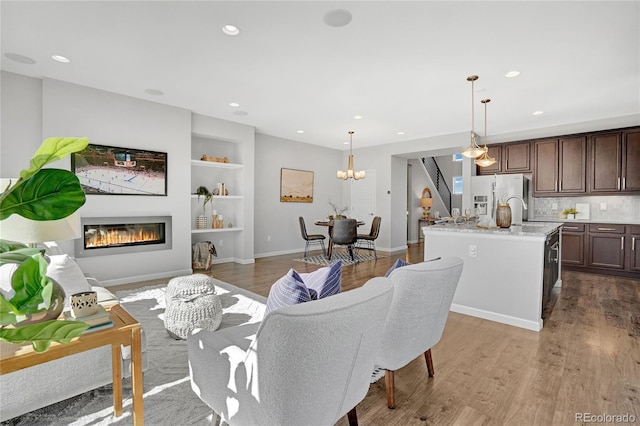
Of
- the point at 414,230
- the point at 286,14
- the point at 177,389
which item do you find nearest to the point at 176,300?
the point at 177,389

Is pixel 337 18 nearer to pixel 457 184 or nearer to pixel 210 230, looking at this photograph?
pixel 210 230

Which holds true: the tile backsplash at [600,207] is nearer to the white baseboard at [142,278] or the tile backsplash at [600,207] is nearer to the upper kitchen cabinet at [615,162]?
the upper kitchen cabinet at [615,162]

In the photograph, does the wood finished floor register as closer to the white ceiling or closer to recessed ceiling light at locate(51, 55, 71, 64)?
the white ceiling

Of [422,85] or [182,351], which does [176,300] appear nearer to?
[182,351]

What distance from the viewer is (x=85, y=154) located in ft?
13.5

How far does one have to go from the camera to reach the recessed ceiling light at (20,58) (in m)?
3.25

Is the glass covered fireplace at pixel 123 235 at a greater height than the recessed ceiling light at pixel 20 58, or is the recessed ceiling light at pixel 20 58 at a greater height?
the recessed ceiling light at pixel 20 58

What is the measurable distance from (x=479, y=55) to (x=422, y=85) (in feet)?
2.78

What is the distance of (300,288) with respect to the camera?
4.84 feet

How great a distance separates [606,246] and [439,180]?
6087 millimetres

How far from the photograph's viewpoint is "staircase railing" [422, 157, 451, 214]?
414 inches

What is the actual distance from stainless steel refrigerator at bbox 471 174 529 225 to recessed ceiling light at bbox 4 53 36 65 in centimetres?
652

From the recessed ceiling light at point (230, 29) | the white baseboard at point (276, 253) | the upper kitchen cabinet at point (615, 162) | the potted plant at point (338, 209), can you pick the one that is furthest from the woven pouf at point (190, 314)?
the upper kitchen cabinet at point (615, 162)

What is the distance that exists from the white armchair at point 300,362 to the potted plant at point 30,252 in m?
0.54
